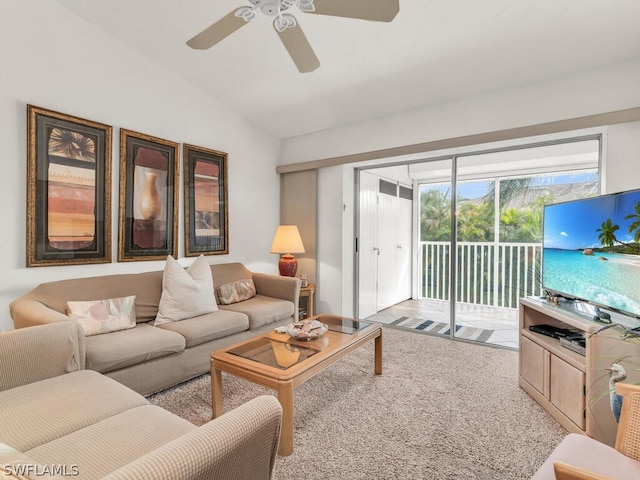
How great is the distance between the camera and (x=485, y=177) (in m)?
3.53

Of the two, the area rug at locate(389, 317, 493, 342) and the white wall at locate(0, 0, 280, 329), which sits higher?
the white wall at locate(0, 0, 280, 329)

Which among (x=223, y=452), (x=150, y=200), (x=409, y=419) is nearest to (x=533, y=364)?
(x=409, y=419)

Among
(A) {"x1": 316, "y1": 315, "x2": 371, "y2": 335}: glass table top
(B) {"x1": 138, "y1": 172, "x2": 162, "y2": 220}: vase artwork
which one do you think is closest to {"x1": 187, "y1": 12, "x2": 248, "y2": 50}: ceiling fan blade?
(B) {"x1": 138, "y1": 172, "x2": 162, "y2": 220}: vase artwork

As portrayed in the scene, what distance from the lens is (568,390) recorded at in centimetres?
187

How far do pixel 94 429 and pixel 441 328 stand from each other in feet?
11.3

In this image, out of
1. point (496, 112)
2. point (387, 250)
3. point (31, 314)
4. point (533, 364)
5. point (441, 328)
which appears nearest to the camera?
point (31, 314)

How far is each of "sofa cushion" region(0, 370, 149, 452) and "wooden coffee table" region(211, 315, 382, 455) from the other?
506mm

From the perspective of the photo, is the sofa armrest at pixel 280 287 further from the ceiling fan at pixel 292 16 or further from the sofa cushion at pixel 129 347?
the ceiling fan at pixel 292 16

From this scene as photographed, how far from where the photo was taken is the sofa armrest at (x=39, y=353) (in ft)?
5.10

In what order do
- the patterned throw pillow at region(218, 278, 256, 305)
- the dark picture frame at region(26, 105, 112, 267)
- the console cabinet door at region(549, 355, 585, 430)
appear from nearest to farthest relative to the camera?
the console cabinet door at region(549, 355, 585, 430) → the dark picture frame at region(26, 105, 112, 267) → the patterned throw pillow at region(218, 278, 256, 305)

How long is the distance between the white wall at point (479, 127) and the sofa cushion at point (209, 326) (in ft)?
4.99

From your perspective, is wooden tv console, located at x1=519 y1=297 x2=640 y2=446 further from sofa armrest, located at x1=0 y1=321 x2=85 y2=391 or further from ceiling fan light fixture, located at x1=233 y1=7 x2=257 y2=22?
sofa armrest, located at x1=0 y1=321 x2=85 y2=391

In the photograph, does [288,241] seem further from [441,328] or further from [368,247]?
[441,328]

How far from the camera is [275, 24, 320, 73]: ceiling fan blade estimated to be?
6.30ft
